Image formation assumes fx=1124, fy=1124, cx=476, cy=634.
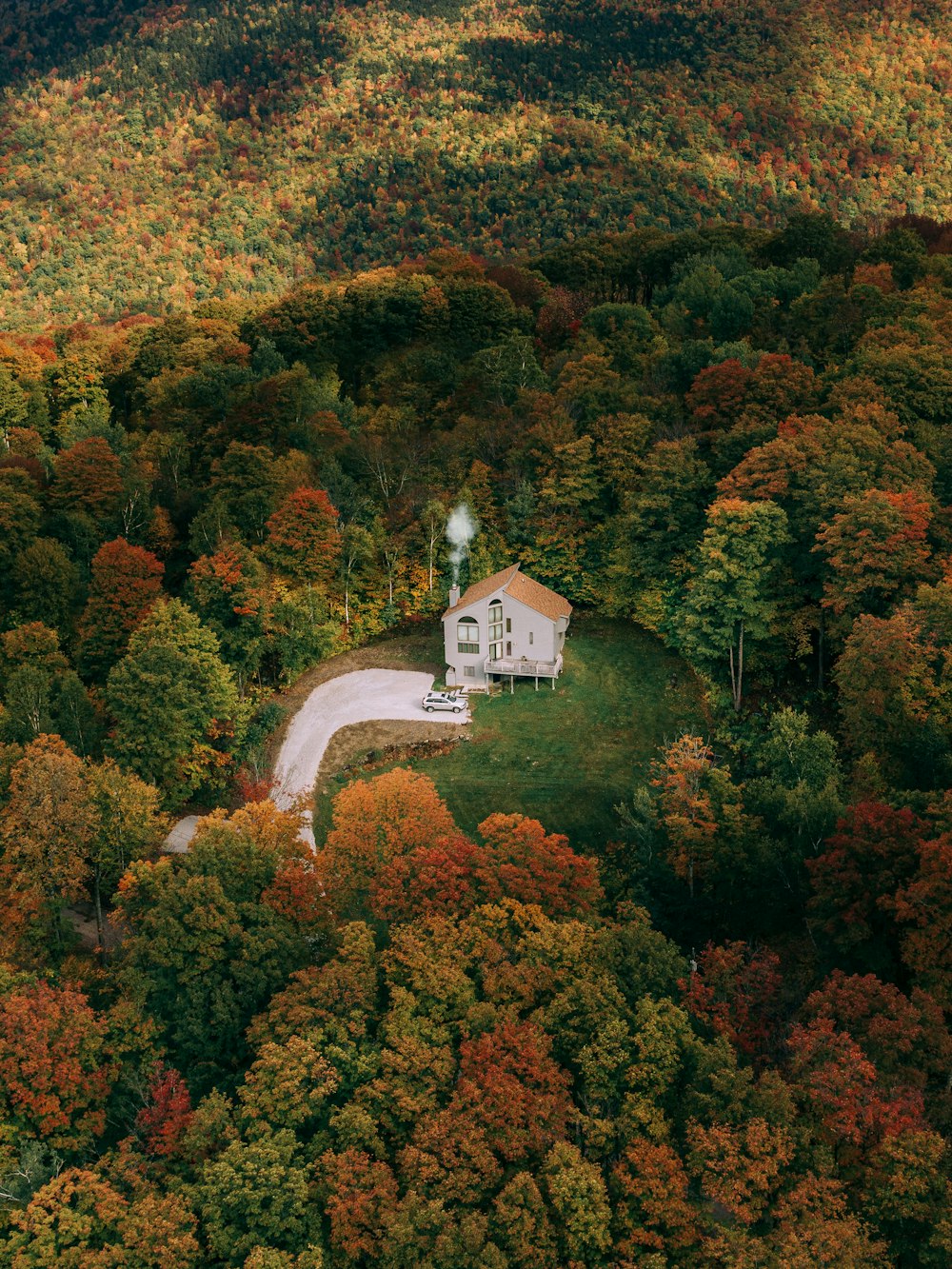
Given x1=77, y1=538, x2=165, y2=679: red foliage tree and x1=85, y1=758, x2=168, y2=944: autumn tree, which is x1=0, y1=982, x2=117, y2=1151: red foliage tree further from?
x1=77, y1=538, x2=165, y2=679: red foliage tree

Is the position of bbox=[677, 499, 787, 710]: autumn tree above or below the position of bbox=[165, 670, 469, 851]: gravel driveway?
above

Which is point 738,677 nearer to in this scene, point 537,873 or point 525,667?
point 525,667

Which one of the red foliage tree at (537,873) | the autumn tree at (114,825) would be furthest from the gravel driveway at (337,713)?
the red foliage tree at (537,873)

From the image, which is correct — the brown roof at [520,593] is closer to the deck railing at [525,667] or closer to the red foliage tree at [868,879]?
the deck railing at [525,667]

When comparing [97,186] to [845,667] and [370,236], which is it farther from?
[845,667]

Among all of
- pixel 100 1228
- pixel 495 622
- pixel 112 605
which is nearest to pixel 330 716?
pixel 495 622

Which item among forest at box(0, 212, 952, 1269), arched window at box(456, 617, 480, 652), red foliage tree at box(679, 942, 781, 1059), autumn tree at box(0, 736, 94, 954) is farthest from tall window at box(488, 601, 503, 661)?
red foliage tree at box(679, 942, 781, 1059)
